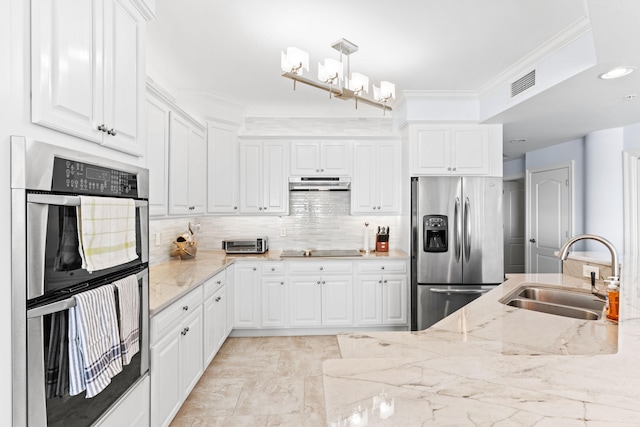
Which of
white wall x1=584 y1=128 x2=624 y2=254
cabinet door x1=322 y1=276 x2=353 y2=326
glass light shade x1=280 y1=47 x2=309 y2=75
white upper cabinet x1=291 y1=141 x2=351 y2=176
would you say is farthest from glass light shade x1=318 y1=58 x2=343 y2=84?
white wall x1=584 y1=128 x2=624 y2=254

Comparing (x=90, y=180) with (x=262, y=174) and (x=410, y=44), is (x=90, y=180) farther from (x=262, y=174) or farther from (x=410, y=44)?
(x=262, y=174)

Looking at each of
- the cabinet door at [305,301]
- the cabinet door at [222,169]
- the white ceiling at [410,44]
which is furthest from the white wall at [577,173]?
the cabinet door at [222,169]

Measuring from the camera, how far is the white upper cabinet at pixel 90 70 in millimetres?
1082

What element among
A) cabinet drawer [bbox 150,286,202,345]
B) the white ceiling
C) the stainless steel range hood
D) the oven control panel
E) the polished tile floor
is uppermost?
the white ceiling

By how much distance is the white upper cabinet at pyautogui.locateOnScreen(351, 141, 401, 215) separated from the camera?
14.0ft

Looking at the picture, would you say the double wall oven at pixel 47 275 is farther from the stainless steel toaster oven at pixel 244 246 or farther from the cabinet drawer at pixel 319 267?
the stainless steel toaster oven at pixel 244 246

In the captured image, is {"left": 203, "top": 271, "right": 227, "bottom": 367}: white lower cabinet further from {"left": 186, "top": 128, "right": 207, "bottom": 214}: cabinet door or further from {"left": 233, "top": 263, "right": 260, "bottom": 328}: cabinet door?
{"left": 186, "top": 128, "right": 207, "bottom": 214}: cabinet door

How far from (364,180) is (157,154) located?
7.81ft

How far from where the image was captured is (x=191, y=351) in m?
2.55

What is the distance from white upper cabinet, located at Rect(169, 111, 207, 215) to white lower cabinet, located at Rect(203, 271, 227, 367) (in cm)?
69

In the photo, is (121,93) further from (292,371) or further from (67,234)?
(292,371)

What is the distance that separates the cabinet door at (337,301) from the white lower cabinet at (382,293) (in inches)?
3.7

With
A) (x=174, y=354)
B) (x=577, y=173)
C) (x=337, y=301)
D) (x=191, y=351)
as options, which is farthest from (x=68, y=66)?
(x=577, y=173)

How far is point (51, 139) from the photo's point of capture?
1.14 metres
